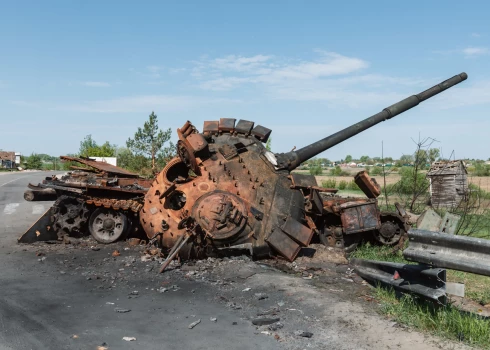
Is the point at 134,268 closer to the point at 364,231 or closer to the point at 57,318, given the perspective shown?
the point at 57,318

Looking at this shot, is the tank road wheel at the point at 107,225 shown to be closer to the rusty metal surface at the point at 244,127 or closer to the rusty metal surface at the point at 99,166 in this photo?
the rusty metal surface at the point at 99,166

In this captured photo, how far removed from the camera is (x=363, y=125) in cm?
1134

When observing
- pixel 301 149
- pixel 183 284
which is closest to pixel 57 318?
pixel 183 284

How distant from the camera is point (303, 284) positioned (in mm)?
7723

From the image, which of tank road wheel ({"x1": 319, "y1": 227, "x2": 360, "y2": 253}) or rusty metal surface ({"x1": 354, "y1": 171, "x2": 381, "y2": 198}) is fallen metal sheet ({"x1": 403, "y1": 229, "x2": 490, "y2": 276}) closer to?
rusty metal surface ({"x1": 354, "y1": 171, "x2": 381, "y2": 198})

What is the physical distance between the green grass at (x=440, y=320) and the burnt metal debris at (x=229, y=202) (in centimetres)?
317

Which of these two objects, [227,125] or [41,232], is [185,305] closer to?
[227,125]

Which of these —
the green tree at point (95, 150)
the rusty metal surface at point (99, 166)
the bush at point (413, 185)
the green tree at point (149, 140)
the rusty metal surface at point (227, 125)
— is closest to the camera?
the rusty metal surface at point (227, 125)

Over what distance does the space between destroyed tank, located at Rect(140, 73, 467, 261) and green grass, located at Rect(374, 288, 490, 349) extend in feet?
10.4

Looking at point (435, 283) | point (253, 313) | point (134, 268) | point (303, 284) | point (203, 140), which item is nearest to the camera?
point (435, 283)

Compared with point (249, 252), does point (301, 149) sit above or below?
above

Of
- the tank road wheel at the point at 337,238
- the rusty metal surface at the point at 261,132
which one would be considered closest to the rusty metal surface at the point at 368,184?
the tank road wheel at the point at 337,238

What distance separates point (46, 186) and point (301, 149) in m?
6.15

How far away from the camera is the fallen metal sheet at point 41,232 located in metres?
11.5
